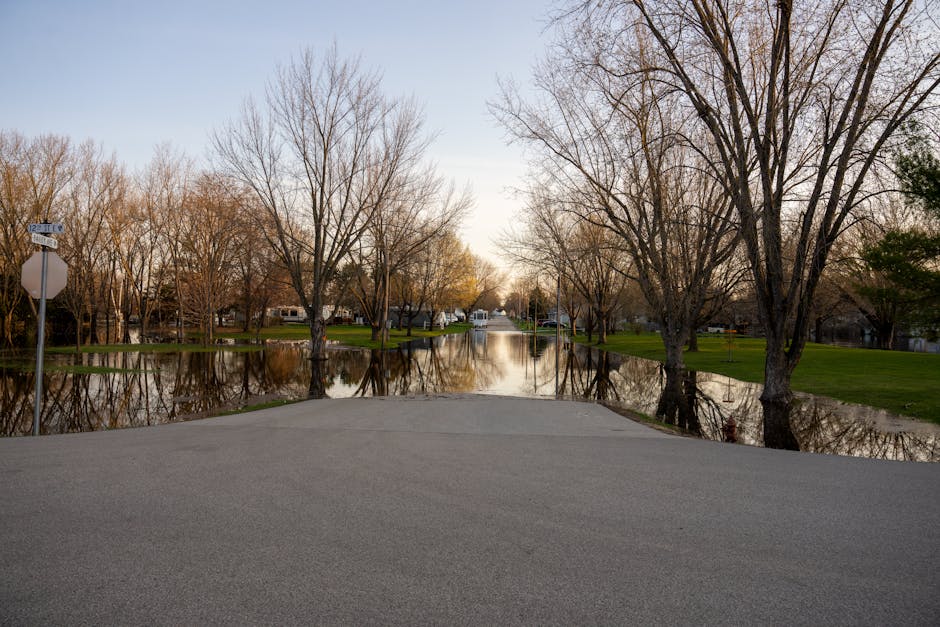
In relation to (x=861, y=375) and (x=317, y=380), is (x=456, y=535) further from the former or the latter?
(x=861, y=375)

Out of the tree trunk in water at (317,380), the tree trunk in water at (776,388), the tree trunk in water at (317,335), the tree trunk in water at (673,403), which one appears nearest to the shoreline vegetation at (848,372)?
the tree trunk in water at (776,388)

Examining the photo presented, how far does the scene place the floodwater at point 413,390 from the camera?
11.6m

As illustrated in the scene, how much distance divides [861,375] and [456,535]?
2394 centimetres

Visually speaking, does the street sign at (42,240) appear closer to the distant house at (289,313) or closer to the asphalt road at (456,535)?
the asphalt road at (456,535)

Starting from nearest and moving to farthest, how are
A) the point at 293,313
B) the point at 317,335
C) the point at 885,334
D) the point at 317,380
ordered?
the point at 317,380 < the point at 317,335 < the point at 885,334 < the point at 293,313

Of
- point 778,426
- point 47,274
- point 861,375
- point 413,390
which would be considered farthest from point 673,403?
point 47,274

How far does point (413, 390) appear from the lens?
17.7m

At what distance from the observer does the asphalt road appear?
337 centimetres

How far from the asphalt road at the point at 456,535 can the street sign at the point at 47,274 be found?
2791mm

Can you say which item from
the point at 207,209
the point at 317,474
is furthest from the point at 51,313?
the point at 317,474

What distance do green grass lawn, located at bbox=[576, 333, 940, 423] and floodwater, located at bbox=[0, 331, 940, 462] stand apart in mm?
1184

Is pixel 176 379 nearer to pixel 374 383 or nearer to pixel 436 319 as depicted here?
pixel 374 383

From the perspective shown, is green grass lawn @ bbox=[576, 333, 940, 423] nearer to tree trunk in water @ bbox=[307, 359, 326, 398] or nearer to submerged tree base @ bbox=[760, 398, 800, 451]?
submerged tree base @ bbox=[760, 398, 800, 451]

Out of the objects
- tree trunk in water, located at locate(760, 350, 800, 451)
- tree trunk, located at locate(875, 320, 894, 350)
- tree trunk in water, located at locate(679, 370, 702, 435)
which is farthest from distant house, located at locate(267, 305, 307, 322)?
tree trunk in water, located at locate(760, 350, 800, 451)
